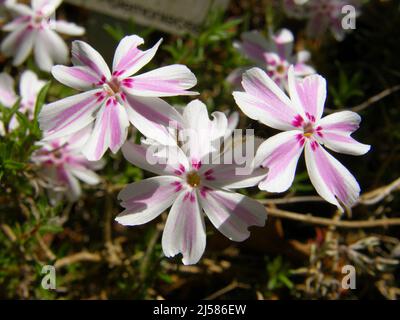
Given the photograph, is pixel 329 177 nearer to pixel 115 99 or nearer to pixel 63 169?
pixel 115 99

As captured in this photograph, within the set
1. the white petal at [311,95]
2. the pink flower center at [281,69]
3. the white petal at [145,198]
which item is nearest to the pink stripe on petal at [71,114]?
the white petal at [145,198]

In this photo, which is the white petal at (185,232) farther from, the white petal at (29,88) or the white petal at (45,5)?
the white petal at (45,5)

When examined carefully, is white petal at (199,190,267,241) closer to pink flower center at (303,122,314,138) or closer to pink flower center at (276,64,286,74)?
pink flower center at (303,122,314,138)

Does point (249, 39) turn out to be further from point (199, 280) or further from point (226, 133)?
point (199, 280)

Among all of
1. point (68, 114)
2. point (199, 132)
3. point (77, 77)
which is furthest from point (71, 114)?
point (199, 132)

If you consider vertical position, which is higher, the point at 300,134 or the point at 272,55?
the point at 272,55
